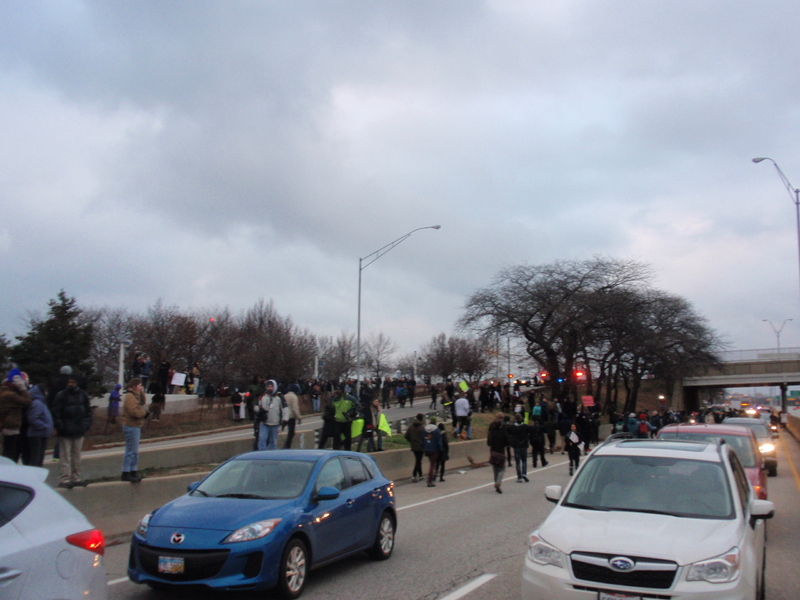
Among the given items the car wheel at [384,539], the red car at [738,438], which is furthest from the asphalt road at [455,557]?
the red car at [738,438]

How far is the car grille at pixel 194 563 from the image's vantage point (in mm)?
6660

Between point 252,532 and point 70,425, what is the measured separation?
500 centimetres

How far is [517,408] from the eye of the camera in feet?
112

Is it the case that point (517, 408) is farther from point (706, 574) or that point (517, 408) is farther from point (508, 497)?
point (706, 574)

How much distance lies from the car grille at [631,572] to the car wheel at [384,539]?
156 inches

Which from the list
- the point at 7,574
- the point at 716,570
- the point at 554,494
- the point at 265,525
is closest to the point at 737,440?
the point at 554,494

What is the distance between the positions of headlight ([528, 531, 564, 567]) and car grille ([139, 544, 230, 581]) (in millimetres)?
2892

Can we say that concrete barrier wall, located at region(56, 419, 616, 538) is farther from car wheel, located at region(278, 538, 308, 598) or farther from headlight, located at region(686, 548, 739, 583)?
headlight, located at region(686, 548, 739, 583)

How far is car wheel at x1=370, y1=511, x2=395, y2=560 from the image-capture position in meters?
9.04

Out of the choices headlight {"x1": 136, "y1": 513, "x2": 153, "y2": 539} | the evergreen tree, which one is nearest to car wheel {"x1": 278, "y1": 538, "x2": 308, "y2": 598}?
headlight {"x1": 136, "y1": 513, "x2": 153, "y2": 539}

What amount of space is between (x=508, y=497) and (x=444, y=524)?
4321mm

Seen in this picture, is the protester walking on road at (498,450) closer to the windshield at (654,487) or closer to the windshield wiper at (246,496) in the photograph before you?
the windshield at (654,487)

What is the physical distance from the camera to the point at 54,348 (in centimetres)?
3397

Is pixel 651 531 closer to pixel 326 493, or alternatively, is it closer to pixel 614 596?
pixel 614 596
